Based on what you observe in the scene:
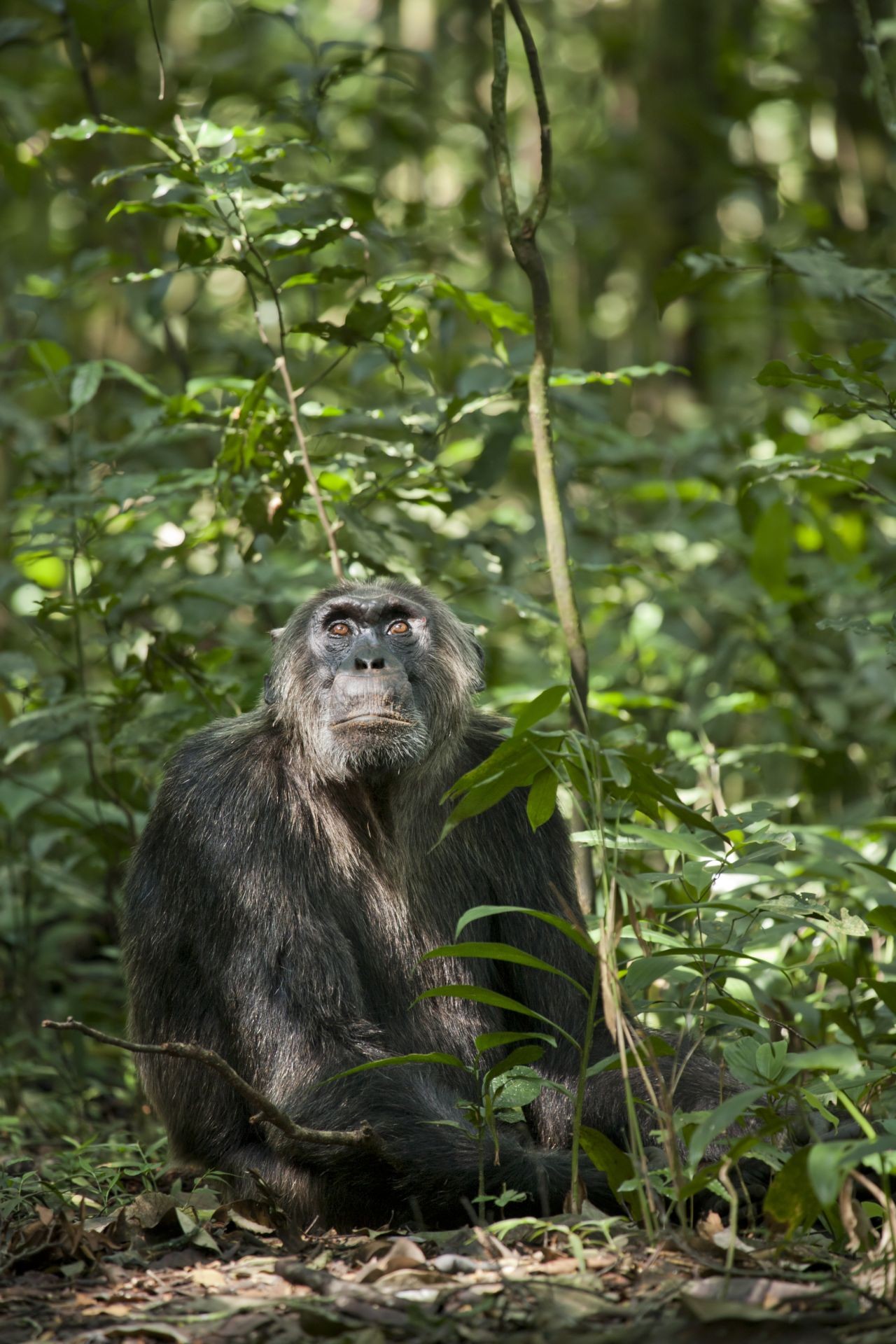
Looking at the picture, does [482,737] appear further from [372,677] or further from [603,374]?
[603,374]

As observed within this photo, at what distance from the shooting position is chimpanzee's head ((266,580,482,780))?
13.3 feet

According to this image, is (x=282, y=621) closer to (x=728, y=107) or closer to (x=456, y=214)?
(x=456, y=214)

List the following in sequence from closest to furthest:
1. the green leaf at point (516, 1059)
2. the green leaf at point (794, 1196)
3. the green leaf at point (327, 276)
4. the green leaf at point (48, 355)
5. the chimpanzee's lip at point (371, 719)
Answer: the green leaf at point (794, 1196)
the green leaf at point (516, 1059)
the chimpanzee's lip at point (371, 719)
the green leaf at point (327, 276)
the green leaf at point (48, 355)

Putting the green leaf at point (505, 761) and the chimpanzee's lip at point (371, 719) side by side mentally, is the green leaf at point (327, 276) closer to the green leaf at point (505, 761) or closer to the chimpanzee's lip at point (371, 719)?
the chimpanzee's lip at point (371, 719)

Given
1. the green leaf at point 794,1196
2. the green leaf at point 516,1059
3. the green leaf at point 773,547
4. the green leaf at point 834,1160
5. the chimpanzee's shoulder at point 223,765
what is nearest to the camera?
the green leaf at point 834,1160

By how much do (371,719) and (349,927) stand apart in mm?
650

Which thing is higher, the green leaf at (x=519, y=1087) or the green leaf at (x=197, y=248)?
the green leaf at (x=197, y=248)

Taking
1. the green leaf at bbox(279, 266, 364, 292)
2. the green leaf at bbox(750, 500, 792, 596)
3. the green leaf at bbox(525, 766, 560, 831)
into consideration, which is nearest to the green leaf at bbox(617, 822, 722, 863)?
the green leaf at bbox(525, 766, 560, 831)

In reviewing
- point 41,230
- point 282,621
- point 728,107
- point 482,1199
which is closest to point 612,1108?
point 482,1199

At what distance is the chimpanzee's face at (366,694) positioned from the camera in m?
4.05

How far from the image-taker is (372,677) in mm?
4113

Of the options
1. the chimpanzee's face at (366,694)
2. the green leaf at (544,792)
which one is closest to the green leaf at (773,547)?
the chimpanzee's face at (366,694)

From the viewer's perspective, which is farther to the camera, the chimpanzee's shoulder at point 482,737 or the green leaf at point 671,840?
the chimpanzee's shoulder at point 482,737

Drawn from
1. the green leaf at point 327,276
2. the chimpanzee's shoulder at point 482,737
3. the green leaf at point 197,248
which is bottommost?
the chimpanzee's shoulder at point 482,737
